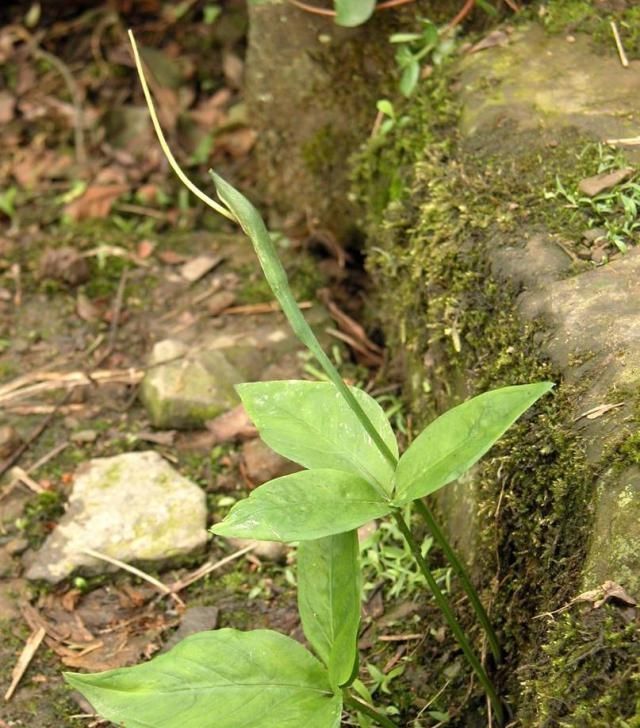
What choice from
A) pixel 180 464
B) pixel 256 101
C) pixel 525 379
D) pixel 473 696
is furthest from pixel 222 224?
pixel 473 696

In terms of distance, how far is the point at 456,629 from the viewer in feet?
5.10

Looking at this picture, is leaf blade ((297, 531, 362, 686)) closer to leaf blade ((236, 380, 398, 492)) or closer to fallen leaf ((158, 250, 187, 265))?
leaf blade ((236, 380, 398, 492))

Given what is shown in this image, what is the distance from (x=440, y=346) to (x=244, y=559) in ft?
2.21

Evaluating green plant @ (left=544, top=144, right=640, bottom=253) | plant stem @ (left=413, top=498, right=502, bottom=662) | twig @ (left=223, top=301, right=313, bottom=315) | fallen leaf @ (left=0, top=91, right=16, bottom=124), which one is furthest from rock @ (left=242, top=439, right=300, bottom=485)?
fallen leaf @ (left=0, top=91, right=16, bottom=124)

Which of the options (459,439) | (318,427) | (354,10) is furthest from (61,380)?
(459,439)

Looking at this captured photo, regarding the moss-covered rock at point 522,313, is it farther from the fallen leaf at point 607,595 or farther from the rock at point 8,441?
the rock at point 8,441

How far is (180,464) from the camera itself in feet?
8.18

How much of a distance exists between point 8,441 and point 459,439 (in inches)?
60.5

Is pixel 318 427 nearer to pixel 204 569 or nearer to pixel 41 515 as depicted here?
pixel 204 569

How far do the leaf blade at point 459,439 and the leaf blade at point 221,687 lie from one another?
0.33 meters

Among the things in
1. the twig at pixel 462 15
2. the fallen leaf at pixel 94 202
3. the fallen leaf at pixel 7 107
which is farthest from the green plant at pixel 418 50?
the fallen leaf at pixel 7 107

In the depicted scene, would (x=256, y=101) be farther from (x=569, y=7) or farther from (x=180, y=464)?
(x=180, y=464)

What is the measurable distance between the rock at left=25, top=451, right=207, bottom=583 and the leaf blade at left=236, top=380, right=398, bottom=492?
2.62ft

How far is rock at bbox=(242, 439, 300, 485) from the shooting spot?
2402mm
